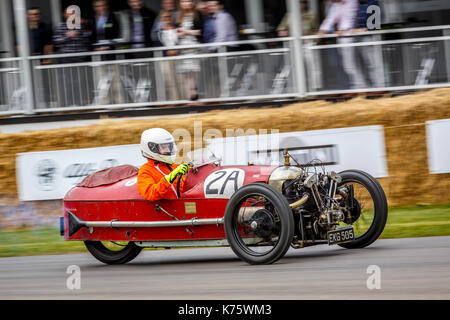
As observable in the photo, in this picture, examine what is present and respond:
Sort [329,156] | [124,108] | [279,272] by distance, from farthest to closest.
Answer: [124,108] < [329,156] < [279,272]

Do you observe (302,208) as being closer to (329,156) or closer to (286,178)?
(286,178)

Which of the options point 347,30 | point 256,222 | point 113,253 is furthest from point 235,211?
point 347,30

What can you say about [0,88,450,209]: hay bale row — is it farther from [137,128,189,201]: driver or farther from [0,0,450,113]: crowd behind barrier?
[137,128,189,201]: driver

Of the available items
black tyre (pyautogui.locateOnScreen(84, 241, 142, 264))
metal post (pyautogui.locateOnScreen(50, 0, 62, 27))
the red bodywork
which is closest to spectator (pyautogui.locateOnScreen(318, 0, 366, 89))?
the red bodywork

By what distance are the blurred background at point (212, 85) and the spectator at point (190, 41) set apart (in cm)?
2

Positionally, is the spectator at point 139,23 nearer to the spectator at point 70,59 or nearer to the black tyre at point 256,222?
the spectator at point 70,59

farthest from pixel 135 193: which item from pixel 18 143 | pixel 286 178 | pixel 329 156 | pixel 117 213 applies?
pixel 18 143

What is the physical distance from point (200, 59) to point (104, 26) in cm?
185

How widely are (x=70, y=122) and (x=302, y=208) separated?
23.6 ft

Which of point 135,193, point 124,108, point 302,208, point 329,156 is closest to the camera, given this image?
point 302,208

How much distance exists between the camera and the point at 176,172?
718 cm

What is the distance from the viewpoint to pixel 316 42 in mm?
12445

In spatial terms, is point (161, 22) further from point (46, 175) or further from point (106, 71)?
point (46, 175)

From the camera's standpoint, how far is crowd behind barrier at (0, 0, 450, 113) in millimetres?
11938
